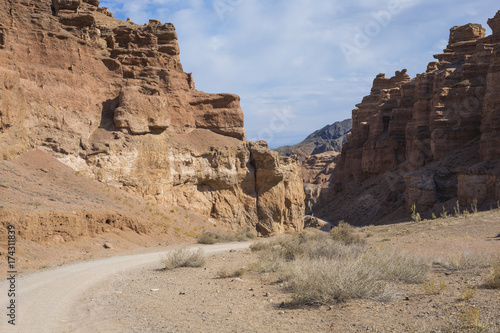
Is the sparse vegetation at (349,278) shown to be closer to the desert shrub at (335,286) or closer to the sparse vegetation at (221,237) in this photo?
the desert shrub at (335,286)

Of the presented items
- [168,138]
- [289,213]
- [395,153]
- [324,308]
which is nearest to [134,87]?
[168,138]

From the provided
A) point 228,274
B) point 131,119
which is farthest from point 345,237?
point 131,119

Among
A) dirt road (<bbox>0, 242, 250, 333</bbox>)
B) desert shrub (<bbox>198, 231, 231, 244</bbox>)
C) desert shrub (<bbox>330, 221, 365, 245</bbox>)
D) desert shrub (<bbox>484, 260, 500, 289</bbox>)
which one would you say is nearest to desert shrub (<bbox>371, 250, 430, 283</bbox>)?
desert shrub (<bbox>484, 260, 500, 289</bbox>)

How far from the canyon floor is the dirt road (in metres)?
0.03

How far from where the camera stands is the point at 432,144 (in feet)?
187

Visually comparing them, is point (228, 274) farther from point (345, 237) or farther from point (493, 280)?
point (345, 237)

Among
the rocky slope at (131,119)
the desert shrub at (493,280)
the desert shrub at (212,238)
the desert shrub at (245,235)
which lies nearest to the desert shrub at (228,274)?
the desert shrub at (493,280)

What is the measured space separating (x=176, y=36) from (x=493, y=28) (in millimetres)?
50380

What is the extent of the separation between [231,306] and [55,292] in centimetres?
431

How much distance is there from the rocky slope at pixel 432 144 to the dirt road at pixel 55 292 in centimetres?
3507

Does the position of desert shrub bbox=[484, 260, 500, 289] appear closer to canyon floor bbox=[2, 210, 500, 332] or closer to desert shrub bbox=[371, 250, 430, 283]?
canyon floor bbox=[2, 210, 500, 332]

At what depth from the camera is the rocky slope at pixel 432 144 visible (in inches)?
1805

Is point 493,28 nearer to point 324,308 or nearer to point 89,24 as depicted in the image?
point 89,24

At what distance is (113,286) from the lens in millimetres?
10430
